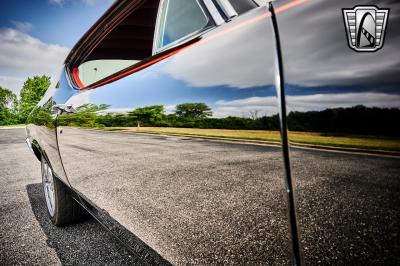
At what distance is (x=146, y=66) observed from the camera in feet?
4.42

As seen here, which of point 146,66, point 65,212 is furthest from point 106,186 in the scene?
point 65,212

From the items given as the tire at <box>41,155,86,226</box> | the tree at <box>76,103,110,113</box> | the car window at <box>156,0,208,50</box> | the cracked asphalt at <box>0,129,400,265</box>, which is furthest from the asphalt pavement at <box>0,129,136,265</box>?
the cracked asphalt at <box>0,129,400,265</box>

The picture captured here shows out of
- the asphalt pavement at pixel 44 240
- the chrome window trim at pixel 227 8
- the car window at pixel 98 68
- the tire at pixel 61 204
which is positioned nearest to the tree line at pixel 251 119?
the car window at pixel 98 68

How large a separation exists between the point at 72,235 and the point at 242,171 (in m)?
2.52

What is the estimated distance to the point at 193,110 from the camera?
104 centimetres

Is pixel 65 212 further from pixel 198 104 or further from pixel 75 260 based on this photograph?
pixel 198 104

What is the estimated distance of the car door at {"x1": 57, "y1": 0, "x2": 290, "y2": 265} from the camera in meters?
0.79

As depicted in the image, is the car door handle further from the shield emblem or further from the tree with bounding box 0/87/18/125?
the tree with bounding box 0/87/18/125

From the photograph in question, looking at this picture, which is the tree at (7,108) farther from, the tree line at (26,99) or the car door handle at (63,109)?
the car door handle at (63,109)

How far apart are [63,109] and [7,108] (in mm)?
68557

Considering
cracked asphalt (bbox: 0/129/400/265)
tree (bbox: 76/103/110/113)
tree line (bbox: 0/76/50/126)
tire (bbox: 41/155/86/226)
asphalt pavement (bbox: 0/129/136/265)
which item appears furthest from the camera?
tree line (bbox: 0/76/50/126)

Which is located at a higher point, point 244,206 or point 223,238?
point 244,206

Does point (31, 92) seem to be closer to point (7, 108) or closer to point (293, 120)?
point (7, 108)

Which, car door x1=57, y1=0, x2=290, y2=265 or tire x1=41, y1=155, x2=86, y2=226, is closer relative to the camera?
car door x1=57, y1=0, x2=290, y2=265
